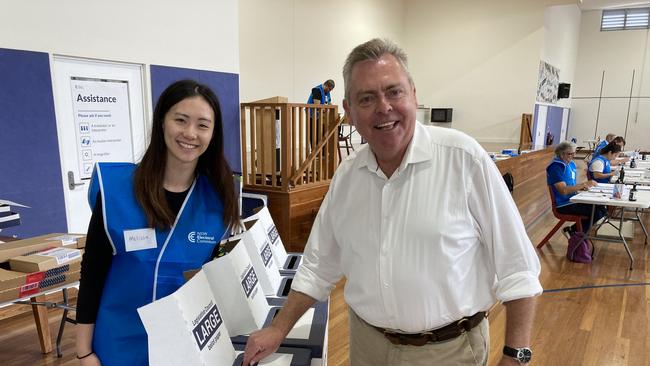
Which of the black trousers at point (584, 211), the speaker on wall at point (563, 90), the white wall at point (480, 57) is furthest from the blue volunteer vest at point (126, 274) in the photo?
the speaker on wall at point (563, 90)

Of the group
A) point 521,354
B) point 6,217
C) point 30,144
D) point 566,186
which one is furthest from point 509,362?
point 566,186

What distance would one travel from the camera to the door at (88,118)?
360cm

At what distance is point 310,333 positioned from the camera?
1.34 metres

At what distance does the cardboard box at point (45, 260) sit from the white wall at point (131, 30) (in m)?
1.88

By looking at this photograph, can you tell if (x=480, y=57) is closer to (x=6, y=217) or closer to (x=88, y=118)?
(x=88, y=118)

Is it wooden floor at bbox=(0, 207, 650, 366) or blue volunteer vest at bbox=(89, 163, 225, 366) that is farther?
wooden floor at bbox=(0, 207, 650, 366)

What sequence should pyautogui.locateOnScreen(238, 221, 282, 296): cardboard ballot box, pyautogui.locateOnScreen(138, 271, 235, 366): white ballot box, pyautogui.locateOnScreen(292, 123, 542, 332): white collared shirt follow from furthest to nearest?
pyautogui.locateOnScreen(238, 221, 282, 296): cardboard ballot box, pyautogui.locateOnScreen(292, 123, 542, 332): white collared shirt, pyautogui.locateOnScreen(138, 271, 235, 366): white ballot box

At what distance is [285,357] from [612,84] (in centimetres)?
1998

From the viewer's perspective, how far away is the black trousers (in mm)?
4711

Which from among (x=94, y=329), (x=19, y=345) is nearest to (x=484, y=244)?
(x=94, y=329)

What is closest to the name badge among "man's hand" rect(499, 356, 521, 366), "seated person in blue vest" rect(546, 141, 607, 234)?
"man's hand" rect(499, 356, 521, 366)

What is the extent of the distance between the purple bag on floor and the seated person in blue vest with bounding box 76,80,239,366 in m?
4.75

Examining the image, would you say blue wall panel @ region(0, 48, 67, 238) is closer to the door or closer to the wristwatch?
the door

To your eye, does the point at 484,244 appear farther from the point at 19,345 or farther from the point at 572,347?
the point at 19,345
